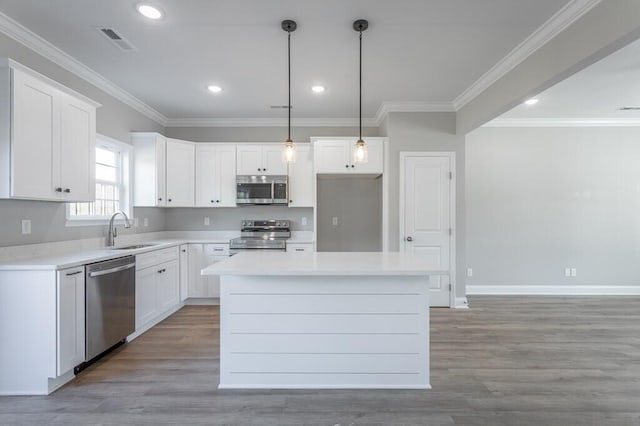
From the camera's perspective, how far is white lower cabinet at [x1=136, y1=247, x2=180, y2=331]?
3.31m

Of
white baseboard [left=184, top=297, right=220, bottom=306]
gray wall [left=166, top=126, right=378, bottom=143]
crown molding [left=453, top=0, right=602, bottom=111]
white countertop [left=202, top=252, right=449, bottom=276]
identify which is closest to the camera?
white countertop [left=202, top=252, right=449, bottom=276]

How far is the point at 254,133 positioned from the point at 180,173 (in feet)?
4.13

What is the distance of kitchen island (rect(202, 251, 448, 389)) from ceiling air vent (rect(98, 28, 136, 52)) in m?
2.08

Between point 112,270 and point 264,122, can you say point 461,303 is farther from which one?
point 112,270

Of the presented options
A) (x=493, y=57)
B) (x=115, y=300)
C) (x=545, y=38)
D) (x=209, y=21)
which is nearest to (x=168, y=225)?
(x=115, y=300)

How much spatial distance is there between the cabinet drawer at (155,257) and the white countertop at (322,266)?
4.80 ft

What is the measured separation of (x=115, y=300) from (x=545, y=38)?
424cm

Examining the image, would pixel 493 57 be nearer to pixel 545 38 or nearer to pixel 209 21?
pixel 545 38

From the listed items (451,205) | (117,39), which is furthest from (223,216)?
(451,205)

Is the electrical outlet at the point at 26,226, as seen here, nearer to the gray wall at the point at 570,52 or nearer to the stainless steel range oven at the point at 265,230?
the stainless steel range oven at the point at 265,230

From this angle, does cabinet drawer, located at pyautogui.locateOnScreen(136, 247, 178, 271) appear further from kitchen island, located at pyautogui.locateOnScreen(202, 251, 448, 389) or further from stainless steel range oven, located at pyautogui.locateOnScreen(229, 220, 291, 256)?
kitchen island, located at pyautogui.locateOnScreen(202, 251, 448, 389)

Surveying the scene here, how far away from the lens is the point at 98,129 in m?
3.50

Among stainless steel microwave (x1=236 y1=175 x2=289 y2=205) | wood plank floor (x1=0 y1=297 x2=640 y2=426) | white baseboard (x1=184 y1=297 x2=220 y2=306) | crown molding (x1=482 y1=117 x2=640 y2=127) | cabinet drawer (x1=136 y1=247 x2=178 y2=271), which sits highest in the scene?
crown molding (x1=482 y1=117 x2=640 y2=127)

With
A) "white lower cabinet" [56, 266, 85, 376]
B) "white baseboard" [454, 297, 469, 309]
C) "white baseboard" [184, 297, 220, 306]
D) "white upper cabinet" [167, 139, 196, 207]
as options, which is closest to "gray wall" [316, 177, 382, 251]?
"white baseboard" [454, 297, 469, 309]
